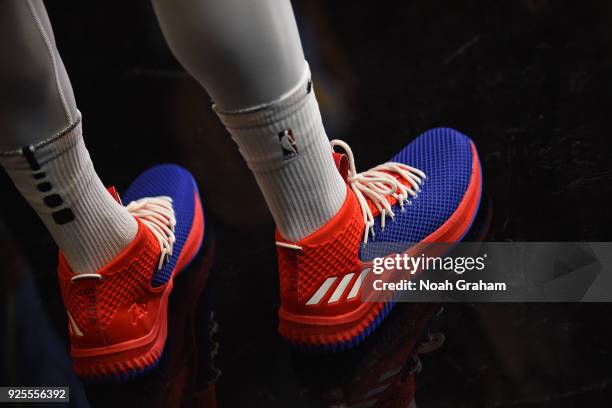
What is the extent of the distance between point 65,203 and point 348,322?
1.29ft

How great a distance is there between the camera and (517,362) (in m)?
1.03

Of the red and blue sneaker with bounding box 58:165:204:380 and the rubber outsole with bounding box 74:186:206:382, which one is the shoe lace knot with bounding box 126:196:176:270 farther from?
the rubber outsole with bounding box 74:186:206:382

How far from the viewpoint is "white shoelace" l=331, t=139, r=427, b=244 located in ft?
3.75

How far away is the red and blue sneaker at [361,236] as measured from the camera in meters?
1.07

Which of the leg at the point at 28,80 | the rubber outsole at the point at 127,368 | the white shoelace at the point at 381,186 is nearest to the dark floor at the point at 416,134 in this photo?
the rubber outsole at the point at 127,368

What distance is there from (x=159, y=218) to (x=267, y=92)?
420mm

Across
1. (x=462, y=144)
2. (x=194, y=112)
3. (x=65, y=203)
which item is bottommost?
(x=194, y=112)

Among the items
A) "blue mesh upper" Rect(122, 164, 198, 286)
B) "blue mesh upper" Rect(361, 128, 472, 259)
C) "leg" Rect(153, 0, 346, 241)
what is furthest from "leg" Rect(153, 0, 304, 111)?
"blue mesh upper" Rect(122, 164, 198, 286)

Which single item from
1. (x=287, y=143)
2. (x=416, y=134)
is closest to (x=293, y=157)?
(x=287, y=143)

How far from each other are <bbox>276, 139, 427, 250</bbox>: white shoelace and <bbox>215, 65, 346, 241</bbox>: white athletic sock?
7 centimetres

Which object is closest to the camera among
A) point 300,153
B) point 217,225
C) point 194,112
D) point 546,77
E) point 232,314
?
point 300,153

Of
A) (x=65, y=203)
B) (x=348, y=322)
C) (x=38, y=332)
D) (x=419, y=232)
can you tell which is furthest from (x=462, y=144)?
(x=38, y=332)

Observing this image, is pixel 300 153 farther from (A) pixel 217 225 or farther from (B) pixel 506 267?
(A) pixel 217 225

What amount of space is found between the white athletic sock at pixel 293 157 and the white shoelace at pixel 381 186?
0.23 feet
